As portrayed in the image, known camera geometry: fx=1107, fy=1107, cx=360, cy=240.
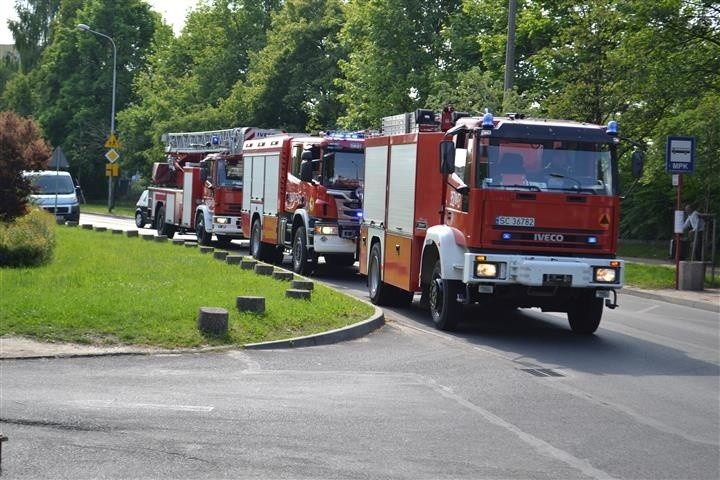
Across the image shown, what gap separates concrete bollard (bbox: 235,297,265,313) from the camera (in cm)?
1406

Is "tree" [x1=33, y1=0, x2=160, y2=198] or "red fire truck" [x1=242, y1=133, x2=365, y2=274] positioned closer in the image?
"red fire truck" [x1=242, y1=133, x2=365, y2=274]

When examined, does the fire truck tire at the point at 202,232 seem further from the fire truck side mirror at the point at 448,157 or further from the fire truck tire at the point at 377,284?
the fire truck side mirror at the point at 448,157

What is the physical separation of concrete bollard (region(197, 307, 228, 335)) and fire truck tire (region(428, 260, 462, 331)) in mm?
3309

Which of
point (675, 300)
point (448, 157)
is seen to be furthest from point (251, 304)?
point (675, 300)

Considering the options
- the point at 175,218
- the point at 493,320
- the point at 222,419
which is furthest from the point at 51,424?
the point at 175,218

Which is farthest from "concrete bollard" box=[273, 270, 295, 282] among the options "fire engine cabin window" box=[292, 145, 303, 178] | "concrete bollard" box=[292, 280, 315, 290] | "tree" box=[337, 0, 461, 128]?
"tree" box=[337, 0, 461, 128]

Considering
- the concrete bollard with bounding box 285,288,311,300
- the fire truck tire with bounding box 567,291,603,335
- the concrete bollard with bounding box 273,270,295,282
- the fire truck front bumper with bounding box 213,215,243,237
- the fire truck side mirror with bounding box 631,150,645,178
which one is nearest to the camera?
the fire truck side mirror with bounding box 631,150,645,178

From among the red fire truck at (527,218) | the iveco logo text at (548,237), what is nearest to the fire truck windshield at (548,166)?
the red fire truck at (527,218)

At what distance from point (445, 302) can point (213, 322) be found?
3.52m

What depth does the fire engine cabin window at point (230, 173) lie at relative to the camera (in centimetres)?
3131

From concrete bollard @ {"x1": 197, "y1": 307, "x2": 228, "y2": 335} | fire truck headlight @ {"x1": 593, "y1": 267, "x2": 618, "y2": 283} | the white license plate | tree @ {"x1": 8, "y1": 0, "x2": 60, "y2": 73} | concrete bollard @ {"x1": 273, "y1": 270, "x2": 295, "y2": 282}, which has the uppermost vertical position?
tree @ {"x1": 8, "y1": 0, "x2": 60, "y2": 73}

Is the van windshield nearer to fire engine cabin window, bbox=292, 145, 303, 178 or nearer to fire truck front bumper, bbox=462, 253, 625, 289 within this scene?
fire engine cabin window, bbox=292, 145, 303, 178

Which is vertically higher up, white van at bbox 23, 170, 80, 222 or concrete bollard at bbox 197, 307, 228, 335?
white van at bbox 23, 170, 80, 222

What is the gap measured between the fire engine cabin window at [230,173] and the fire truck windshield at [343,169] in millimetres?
8555
